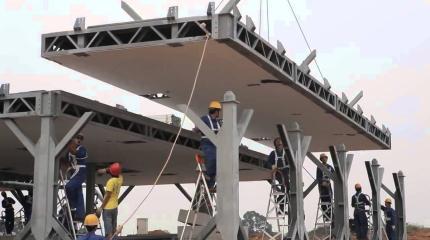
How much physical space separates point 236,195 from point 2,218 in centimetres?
2112

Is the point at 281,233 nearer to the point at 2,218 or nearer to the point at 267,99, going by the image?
the point at 267,99

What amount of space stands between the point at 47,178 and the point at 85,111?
220cm

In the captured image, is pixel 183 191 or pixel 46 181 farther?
pixel 183 191

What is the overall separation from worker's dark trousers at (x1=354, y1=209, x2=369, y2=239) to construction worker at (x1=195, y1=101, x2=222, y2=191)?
8.98 m

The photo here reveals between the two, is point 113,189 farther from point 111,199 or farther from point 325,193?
point 325,193

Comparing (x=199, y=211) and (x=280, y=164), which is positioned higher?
(x=280, y=164)

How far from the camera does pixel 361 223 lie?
68.1 ft

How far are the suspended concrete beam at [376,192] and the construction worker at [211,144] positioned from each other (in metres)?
8.91

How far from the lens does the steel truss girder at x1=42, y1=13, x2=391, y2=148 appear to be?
13375 mm

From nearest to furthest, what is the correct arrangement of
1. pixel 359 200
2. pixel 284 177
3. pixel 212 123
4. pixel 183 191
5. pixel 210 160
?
1. pixel 212 123
2. pixel 210 160
3. pixel 284 177
4. pixel 359 200
5. pixel 183 191

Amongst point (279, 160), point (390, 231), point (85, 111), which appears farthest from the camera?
point (390, 231)

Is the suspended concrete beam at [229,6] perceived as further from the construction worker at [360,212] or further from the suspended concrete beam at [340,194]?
the construction worker at [360,212]

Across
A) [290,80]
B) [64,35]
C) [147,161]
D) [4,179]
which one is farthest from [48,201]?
[4,179]

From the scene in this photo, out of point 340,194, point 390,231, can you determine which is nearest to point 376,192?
point 340,194
